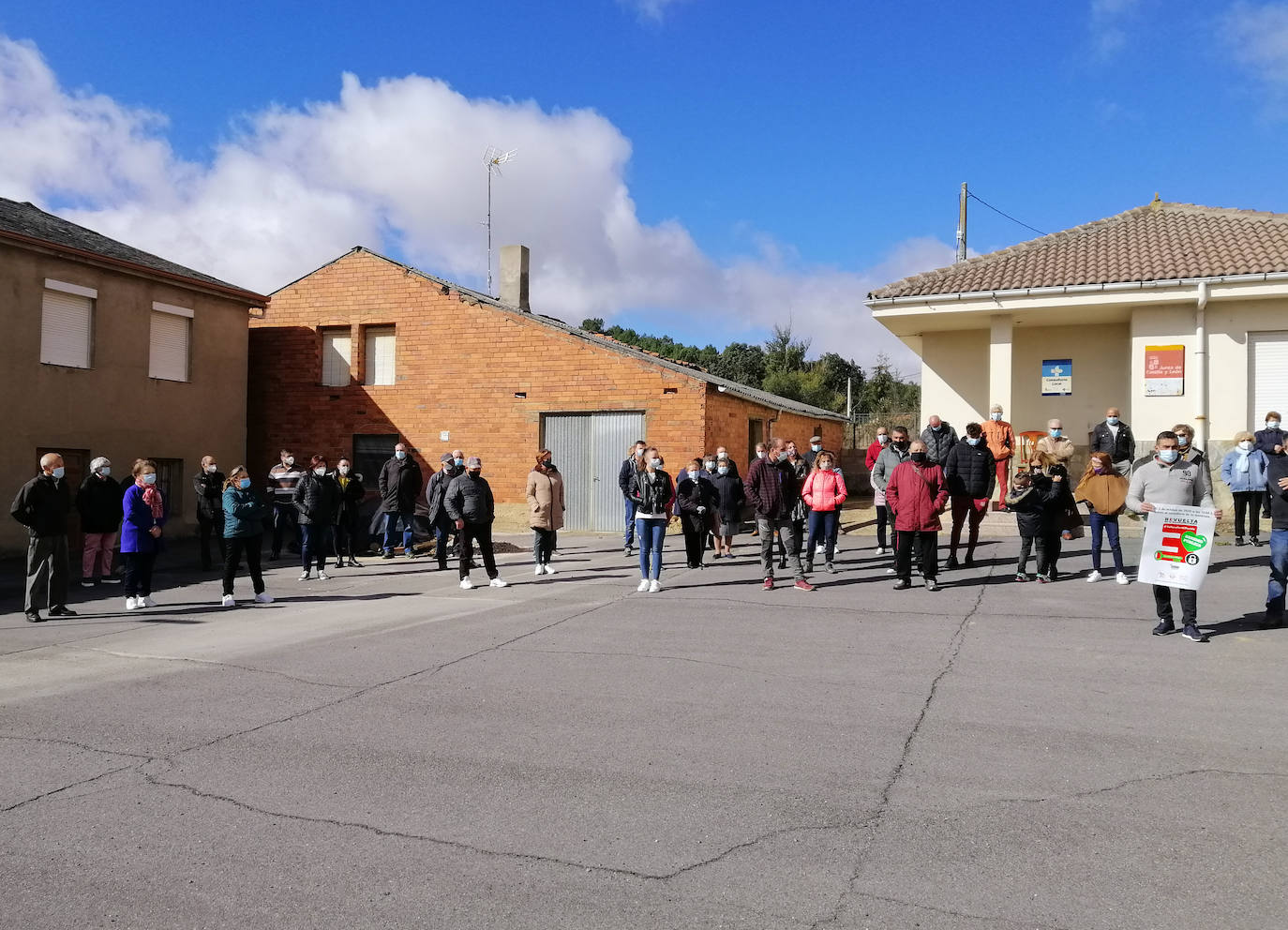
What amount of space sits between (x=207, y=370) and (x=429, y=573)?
9.19m

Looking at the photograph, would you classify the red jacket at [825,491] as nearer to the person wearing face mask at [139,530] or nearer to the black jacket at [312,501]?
the black jacket at [312,501]

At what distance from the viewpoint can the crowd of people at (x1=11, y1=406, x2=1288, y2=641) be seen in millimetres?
9953

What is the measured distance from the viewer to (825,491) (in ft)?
39.3

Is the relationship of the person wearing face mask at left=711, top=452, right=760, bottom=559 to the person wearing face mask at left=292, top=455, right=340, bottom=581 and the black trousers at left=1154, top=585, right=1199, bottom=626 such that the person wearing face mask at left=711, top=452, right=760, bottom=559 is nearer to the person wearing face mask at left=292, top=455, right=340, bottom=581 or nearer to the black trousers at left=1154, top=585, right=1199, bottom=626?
the person wearing face mask at left=292, top=455, right=340, bottom=581

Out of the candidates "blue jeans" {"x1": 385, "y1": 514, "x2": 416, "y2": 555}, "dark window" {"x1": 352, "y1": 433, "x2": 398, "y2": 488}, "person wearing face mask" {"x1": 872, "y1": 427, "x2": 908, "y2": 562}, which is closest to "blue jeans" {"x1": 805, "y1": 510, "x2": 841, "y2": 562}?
"person wearing face mask" {"x1": 872, "y1": 427, "x2": 908, "y2": 562}

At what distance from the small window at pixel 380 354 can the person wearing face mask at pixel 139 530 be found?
11308mm

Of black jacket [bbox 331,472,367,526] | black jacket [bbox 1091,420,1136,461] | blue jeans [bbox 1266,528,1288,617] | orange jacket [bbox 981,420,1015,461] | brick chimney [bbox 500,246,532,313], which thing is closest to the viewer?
blue jeans [bbox 1266,528,1288,617]

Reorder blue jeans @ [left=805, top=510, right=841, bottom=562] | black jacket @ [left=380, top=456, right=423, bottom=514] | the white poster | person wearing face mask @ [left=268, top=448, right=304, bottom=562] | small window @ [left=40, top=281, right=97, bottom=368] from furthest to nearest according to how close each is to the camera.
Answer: small window @ [left=40, top=281, right=97, bottom=368] < black jacket @ [left=380, top=456, right=423, bottom=514] < person wearing face mask @ [left=268, top=448, right=304, bottom=562] < blue jeans @ [left=805, top=510, right=841, bottom=562] < the white poster

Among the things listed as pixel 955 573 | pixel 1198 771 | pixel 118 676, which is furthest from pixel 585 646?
pixel 955 573

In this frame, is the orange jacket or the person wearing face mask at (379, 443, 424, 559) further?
the person wearing face mask at (379, 443, 424, 559)

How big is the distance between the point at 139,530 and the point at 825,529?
8111 millimetres

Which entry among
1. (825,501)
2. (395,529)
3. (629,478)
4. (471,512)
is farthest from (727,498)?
(395,529)

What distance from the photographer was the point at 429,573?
45.7ft

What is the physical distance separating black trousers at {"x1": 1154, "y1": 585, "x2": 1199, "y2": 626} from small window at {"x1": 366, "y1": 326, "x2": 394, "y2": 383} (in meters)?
17.4
